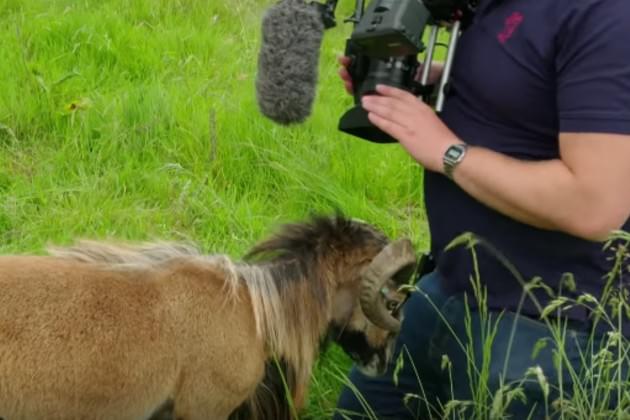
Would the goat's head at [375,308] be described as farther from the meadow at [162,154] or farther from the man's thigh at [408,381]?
the meadow at [162,154]

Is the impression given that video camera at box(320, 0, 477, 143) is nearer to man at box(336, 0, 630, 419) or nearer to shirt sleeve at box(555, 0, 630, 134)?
man at box(336, 0, 630, 419)

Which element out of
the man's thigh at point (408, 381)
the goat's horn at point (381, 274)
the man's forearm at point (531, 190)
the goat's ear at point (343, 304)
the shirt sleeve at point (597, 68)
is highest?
the shirt sleeve at point (597, 68)

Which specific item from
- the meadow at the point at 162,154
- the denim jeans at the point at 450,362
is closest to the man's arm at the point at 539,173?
the denim jeans at the point at 450,362

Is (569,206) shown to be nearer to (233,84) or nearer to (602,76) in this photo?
(602,76)

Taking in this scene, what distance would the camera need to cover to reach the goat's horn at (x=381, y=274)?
2613mm

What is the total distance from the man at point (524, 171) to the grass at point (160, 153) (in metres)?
0.80

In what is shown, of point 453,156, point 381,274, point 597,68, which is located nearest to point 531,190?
point 453,156

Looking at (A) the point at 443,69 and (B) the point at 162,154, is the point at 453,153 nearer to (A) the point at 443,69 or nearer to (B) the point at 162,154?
(A) the point at 443,69

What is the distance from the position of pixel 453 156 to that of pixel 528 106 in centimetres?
23

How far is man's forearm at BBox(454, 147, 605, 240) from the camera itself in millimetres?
2387

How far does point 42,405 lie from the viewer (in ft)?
7.71

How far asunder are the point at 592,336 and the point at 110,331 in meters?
1.20

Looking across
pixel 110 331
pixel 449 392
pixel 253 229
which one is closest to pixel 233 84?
pixel 253 229

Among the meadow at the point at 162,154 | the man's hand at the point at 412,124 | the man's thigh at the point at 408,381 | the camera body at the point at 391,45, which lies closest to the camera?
the camera body at the point at 391,45
